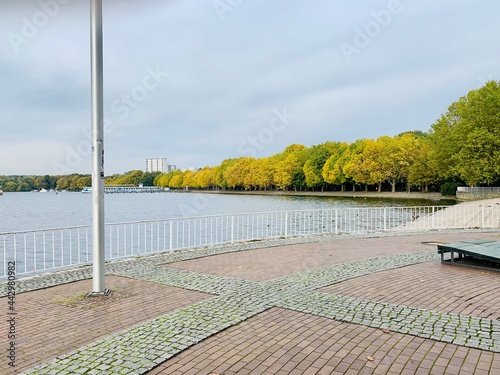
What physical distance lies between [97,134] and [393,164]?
→ 62.5 metres

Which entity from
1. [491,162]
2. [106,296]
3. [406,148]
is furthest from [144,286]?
[406,148]

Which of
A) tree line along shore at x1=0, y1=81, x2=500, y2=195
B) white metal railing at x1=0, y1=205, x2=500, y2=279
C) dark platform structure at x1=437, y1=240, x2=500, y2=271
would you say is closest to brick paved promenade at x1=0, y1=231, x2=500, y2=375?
dark platform structure at x1=437, y1=240, x2=500, y2=271

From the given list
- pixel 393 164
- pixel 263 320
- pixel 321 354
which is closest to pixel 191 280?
pixel 263 320

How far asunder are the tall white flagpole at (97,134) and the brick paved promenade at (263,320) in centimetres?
54

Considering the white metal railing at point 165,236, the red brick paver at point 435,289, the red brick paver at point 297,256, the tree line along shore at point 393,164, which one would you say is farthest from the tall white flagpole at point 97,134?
the tree line along shore at point 393,164

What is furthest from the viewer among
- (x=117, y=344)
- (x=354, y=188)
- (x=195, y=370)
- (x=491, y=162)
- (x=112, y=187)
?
(x=112, y=187)

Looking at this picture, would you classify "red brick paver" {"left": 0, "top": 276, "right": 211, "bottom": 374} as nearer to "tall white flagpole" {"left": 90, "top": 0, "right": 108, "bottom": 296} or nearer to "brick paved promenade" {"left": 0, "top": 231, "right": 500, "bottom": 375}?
"brick paved promenade" {"left": 0, "top": 231, "right": 500, "bottom": 375}

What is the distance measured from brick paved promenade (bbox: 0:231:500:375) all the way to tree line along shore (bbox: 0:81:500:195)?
141 feet

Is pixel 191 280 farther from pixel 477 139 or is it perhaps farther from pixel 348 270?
pixel 477 139

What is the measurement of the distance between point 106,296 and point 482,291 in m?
5.50

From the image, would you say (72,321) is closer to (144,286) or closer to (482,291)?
(144,286)

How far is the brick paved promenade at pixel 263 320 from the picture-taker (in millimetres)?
3471

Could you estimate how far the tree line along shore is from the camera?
144 feet

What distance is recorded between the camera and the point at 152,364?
11.3ft
